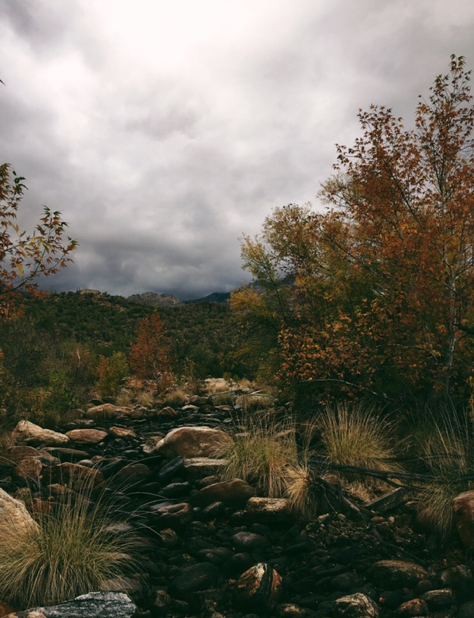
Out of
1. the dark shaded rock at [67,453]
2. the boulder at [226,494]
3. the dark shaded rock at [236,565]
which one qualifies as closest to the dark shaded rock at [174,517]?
the boulder at [226,494]

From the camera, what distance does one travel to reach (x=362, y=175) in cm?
877

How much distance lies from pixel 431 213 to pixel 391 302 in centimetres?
176

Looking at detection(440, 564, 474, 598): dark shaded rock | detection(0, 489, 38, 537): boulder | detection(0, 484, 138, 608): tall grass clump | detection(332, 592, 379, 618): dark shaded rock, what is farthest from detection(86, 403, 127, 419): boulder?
detection(440, 564, 474, 598): dark shaded rock

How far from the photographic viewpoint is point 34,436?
31.1 ft

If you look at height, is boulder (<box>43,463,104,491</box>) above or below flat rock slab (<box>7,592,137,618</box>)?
above

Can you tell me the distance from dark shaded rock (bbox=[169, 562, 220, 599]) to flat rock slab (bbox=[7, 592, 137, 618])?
21.7 inches

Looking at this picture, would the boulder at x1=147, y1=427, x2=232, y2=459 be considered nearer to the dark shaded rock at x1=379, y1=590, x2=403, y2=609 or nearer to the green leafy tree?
the dark shaded rock at x1=379, y1=590, x2=403, y2=609

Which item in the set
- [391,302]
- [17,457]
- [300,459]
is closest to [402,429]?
[391,302]

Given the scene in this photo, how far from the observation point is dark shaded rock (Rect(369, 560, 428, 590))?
413cm

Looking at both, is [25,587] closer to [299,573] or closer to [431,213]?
[299,573]

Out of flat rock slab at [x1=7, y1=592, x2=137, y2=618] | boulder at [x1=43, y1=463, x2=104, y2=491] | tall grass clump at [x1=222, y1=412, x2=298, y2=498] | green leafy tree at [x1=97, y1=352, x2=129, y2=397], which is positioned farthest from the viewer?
green leafy tree at [x1=97, y1=352, x2=129, y2=397]

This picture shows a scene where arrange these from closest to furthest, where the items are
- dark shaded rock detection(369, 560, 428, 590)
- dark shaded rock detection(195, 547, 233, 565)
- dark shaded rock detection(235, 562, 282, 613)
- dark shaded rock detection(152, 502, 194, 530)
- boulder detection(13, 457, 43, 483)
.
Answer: dark shaded rock detection(235, 562, 282, 613)
dark shaded rock detection(369, 560, 428, 590)
dark shaded rock detection(195, 547, 233, 565)
dark shaded rock detection(152, 502, 194, 530)
boulder detection(13, 457, 43, 483)

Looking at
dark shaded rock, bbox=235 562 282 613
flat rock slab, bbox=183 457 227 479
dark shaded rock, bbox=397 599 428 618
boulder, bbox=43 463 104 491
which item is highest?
boulder, bbox=43 463 104 491

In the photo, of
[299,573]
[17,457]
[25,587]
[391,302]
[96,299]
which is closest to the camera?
[25,587]
